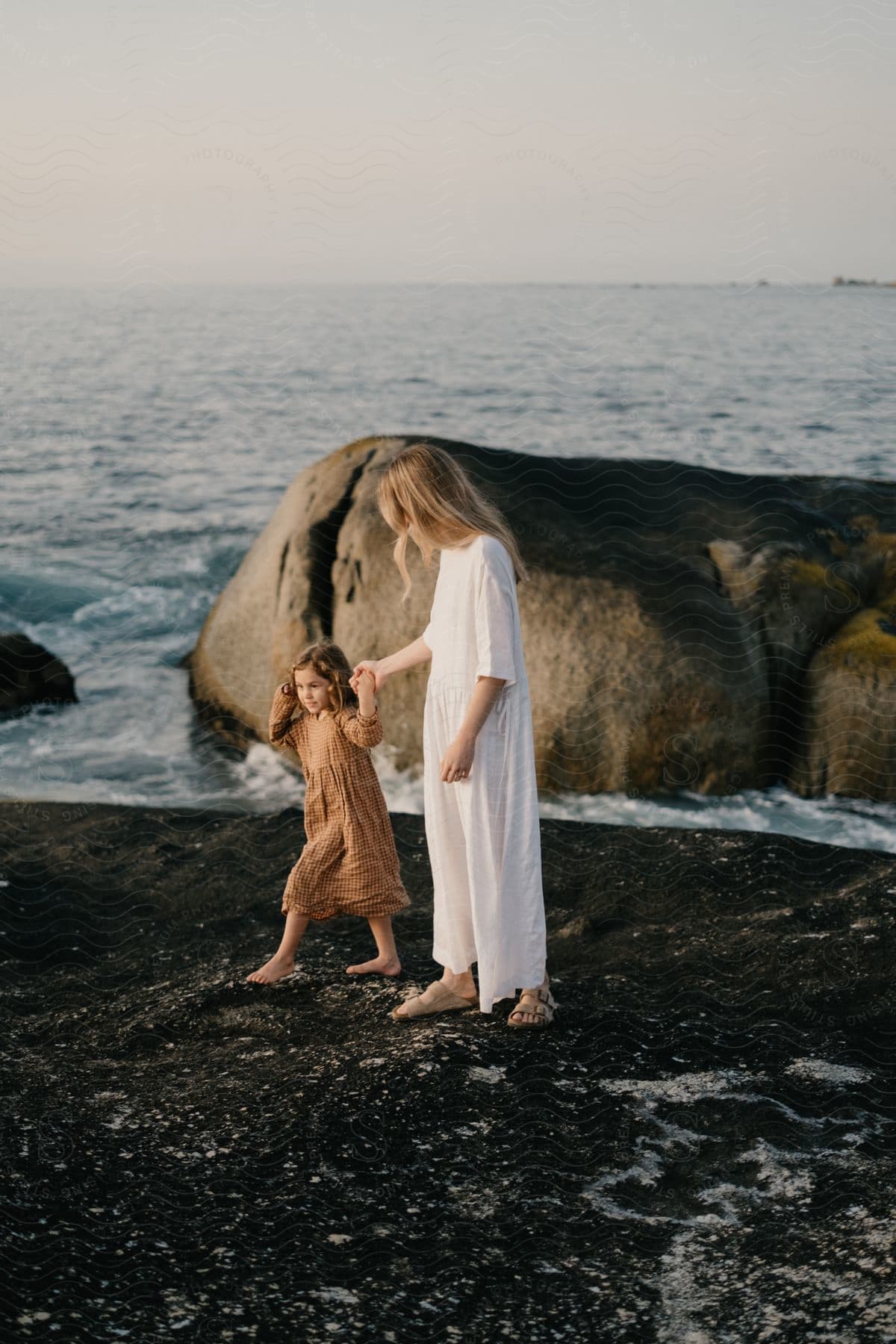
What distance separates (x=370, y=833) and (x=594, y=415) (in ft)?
35.7

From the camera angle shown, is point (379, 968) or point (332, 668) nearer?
point (332, 668)

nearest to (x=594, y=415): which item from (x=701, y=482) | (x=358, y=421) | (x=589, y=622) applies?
(x=358, y=421)

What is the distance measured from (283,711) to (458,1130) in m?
1.38

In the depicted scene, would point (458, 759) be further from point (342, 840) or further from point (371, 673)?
point (342, 840)

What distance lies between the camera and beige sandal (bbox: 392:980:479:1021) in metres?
3.48

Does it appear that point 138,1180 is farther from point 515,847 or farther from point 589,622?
point 589,622

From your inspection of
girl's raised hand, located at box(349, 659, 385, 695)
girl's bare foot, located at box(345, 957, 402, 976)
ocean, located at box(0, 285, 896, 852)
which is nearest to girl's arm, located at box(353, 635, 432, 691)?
girl's raised hand, located at box(349, 659, 385, 695)

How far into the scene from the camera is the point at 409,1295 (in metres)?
2.37

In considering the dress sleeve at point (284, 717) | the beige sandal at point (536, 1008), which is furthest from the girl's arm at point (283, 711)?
the beige sandal at point (536, 1008)

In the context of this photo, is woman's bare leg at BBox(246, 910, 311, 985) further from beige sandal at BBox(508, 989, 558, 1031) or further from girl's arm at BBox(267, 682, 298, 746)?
beige sandal at BBox(508, 989, 558, 1031)

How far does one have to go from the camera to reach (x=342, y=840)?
12.4 ft

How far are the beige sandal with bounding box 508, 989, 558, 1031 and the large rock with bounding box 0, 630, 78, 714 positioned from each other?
510 cm

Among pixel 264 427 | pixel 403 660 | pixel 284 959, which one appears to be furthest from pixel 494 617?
pixel 264 427

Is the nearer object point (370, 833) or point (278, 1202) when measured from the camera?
point (278, 1202)
